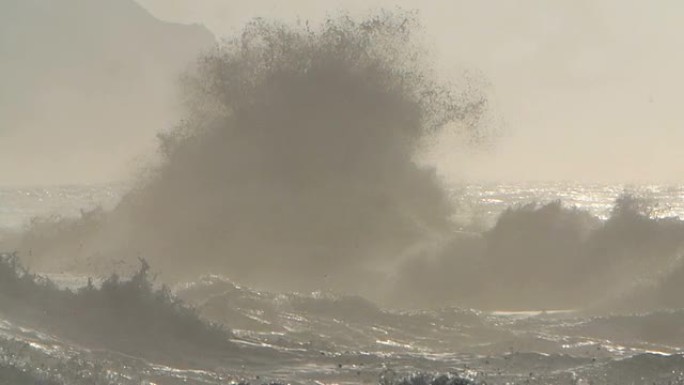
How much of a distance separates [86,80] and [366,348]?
597 feet

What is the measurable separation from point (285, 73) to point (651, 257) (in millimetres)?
12594

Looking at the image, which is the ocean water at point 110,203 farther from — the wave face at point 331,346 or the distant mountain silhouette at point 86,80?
the distant mountain silhouette at point 86,80

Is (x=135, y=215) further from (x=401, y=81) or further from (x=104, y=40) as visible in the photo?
(x=104, y=40)

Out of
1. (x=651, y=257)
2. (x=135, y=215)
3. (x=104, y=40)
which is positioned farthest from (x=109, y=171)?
(x=651, y=257)

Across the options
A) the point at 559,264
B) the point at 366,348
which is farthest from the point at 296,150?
the point at 366,348

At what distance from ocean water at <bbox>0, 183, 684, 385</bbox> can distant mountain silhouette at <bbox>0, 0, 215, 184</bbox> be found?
144926 millimetres

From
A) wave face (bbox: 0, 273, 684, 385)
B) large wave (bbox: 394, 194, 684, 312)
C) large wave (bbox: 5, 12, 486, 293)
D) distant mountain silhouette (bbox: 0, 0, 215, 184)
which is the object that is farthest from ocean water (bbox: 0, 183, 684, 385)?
distant mountain silhouette (bbox: 0, 0, 215, 184)

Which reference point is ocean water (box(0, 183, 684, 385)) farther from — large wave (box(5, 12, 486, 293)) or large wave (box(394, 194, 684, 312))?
large wave (box(5, 12, 486, 293))

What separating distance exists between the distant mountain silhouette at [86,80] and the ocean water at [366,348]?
475 ft

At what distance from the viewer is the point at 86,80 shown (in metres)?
191

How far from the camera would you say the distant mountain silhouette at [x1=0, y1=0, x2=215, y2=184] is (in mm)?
170375

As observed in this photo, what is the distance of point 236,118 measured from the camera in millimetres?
32750

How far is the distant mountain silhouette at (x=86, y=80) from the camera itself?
170375mm

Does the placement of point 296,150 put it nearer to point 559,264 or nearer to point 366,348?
point 559,264
